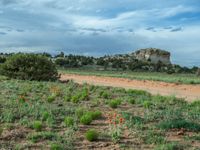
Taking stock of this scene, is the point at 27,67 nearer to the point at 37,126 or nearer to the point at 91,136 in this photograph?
the point at 37,126

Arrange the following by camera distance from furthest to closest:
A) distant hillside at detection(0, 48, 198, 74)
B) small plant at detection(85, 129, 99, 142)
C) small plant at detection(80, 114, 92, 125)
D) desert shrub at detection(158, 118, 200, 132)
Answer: distant hillside at detection(0, 48, 198, 74)
small plant at detection(80, 114, 92, 125)
desert shrub at detection(158, 118, 200, 132)
small plant at detection(85, 129, 99, 142)

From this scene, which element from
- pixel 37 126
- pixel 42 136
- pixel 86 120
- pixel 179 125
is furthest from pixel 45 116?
pixel 179 125

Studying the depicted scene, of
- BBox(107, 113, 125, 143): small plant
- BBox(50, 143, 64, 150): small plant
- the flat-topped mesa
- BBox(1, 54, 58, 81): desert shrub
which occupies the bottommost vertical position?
BBox(50, 143, 64, 150): small plant

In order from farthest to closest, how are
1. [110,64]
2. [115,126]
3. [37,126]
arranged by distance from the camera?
[110,64] → [115,126] → [37,126]

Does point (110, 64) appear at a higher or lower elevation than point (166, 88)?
higher

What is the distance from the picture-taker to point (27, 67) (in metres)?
29.5

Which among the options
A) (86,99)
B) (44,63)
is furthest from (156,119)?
(44,63)

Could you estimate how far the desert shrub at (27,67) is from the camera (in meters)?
29.2

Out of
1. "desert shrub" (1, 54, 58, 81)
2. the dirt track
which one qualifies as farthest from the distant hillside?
"desert shrub" (1, 54, 58, 81)

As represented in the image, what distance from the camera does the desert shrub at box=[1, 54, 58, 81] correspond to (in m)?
29.2

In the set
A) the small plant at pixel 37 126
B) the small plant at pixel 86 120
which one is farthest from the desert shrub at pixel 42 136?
the small plant at pixel 86 120

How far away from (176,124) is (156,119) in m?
1.16

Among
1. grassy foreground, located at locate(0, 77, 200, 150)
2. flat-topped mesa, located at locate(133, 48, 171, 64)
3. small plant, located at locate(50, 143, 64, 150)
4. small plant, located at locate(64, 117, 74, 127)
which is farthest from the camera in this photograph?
flat-topped mesa, located at locate(133, 48, 171, 64)

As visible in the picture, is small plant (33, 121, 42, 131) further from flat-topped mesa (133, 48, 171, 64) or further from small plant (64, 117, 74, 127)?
flat-topped mesa (133, 48, 171, 64)
